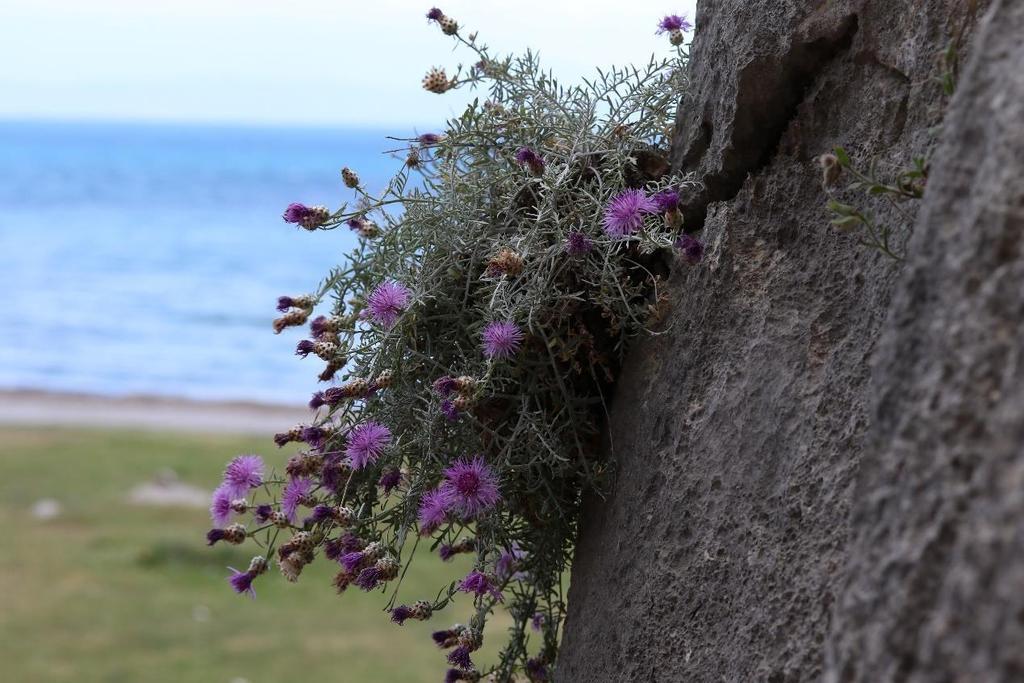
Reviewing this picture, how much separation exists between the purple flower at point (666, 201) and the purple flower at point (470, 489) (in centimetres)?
48

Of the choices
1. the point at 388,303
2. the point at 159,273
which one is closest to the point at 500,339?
the point at 388,303

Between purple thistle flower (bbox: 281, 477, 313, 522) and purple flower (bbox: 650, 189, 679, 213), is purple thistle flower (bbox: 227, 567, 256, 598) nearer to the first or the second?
purple thistle flower (bbox: 281, 477, 313, 522)

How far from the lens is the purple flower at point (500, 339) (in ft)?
5.22

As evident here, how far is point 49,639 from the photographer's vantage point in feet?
23.1

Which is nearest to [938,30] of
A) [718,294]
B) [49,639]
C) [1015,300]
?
[718,294]

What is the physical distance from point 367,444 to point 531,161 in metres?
0.50

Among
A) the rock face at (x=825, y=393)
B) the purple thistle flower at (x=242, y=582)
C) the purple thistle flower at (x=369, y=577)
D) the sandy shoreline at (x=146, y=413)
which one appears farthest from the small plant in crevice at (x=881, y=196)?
the sandy shoreline at (x=146, y=413)

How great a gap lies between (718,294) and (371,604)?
23.5ft

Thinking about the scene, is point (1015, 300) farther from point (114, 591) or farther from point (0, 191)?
point (0, 191)

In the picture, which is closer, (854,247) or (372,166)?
(854,247)

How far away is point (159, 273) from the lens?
29.4m

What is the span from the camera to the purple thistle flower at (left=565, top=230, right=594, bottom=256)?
64.3 inches

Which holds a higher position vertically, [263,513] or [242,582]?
[263,513]

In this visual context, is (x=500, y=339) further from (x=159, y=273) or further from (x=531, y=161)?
(x=159, y=273)
